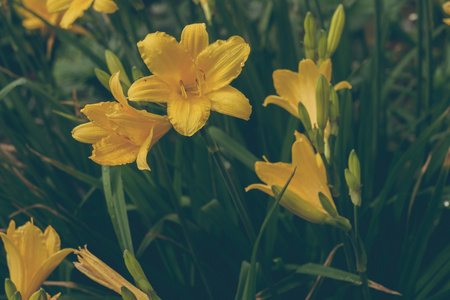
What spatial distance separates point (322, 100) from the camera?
2.45 feet

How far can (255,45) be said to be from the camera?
156 centimetres

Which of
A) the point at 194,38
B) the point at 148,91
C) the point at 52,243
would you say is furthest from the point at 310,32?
the point at 52,243

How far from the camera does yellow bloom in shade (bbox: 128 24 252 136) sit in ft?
2.31

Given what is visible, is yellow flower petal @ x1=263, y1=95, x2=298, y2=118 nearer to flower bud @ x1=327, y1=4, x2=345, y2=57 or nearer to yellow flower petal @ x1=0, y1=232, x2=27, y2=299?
flower bud @ x1=327, y1=4, x2=345, y2=57

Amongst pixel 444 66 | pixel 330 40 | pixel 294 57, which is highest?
pixel 330 40

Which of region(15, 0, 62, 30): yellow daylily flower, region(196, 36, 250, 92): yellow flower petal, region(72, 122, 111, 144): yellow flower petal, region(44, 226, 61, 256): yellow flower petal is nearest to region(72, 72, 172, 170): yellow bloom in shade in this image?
region(72, 122, 111, 144): yellow flower petal

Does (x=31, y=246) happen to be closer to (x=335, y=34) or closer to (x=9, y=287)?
(x=9, y=287)

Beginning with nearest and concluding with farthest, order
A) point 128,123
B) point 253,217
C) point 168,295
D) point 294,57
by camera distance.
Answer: point 128,123 < point 168,295 < point 253,217 < point 294,57

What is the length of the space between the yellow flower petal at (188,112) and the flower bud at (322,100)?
180 mm

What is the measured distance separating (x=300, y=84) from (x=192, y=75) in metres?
0.24

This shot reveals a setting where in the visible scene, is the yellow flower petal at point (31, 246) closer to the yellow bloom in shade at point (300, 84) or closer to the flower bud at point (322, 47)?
the yellow bloom in shade at point (300, 84)

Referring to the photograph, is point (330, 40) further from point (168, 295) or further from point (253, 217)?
point (168, 295)

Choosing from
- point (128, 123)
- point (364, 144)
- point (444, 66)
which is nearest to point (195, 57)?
point (128, 123)

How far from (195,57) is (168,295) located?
650 millimetres
